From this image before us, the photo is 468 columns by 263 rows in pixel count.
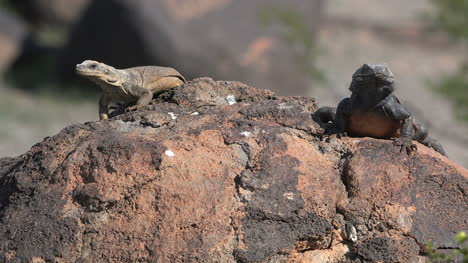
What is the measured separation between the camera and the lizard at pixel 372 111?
4.78 meters

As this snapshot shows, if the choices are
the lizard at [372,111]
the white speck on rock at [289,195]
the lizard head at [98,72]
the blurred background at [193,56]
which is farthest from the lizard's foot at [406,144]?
the blurred background at [193,56]

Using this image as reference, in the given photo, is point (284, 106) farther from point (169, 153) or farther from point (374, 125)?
point (169, 153)

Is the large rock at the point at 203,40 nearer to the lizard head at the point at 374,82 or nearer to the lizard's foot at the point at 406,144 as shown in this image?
the lizard head at the point at 374,82

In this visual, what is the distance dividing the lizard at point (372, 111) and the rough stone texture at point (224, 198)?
302 millimetres

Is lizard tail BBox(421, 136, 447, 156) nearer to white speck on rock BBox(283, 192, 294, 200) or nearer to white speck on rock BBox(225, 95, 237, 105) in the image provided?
white speck on rock BBox(225, 95, 237, 105)

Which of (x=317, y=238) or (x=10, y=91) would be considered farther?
(x=10, y=91)

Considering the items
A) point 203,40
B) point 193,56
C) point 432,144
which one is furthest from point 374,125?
point 203,40

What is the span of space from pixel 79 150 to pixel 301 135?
1.38 m

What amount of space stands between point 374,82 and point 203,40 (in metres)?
9.52

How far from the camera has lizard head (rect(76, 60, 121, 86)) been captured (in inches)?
219

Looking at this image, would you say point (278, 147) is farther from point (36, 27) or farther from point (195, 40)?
point (36, 27)

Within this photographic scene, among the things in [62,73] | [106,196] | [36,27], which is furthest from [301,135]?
[36,27]

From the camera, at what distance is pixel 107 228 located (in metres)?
4.05

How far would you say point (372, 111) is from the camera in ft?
15.8
